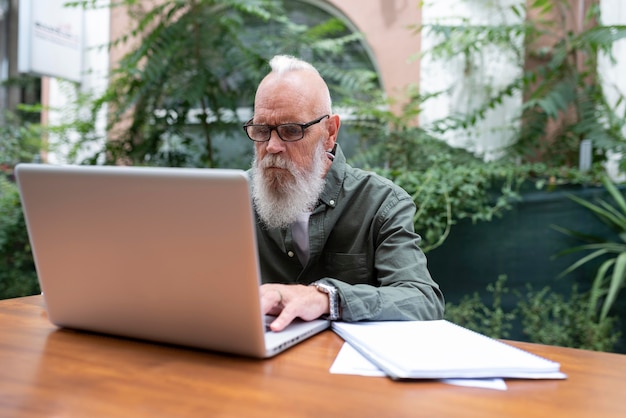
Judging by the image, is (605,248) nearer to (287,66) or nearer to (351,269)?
(351,269)

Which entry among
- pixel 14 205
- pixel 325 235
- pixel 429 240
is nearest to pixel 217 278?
pixel 325 235

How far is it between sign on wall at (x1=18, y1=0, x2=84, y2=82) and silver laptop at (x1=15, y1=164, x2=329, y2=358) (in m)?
4.02

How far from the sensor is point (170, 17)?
4320 mm

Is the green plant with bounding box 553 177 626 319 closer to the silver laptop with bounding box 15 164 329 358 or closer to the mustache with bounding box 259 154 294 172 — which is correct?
the mustache with bounding box 259 154 294 172

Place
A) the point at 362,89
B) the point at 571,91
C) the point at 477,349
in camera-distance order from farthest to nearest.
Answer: the point at 362,89, the point at 571,91, the point at 477,349

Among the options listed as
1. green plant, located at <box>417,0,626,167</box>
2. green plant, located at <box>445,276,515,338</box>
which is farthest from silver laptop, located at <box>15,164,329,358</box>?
green plant, located at <box>417,0,626,167</box>

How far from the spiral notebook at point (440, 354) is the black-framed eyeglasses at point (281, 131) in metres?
0.76

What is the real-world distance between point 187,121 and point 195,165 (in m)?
0.35

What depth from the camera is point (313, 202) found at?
1.93 metres

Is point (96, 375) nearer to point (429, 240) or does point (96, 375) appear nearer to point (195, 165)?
point (429, 240)

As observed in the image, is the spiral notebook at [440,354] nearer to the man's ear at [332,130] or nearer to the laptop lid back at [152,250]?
the laptop lid back at [152,250]

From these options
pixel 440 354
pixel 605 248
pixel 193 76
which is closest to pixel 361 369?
pixel 440 354

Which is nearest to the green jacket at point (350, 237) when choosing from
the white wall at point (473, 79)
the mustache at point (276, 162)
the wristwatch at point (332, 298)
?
the mustache at point (276, 162)

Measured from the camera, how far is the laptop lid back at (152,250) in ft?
3.15
